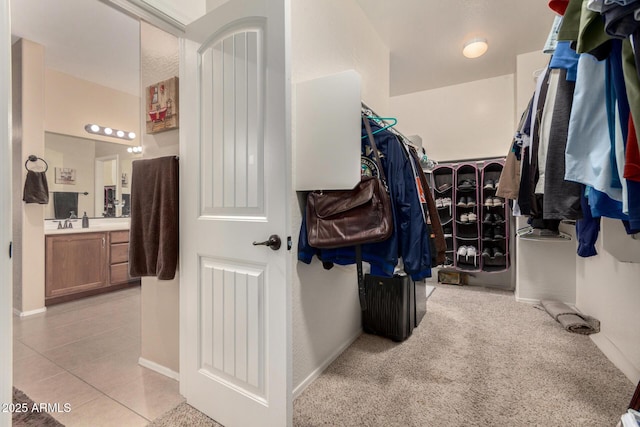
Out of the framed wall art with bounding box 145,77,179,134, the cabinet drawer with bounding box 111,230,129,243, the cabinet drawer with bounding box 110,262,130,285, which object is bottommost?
the cabinet drawer with bounding box 110,262,130,285

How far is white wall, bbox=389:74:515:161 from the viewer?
3.84 m

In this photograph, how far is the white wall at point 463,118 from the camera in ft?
12.6

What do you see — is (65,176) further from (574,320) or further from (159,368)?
(574,320)

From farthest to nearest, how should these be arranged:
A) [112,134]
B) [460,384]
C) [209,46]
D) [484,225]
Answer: [112,134] → [484,225] → [460,384] → [209,46]

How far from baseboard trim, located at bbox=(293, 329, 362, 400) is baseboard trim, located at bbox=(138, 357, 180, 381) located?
798 millimetres

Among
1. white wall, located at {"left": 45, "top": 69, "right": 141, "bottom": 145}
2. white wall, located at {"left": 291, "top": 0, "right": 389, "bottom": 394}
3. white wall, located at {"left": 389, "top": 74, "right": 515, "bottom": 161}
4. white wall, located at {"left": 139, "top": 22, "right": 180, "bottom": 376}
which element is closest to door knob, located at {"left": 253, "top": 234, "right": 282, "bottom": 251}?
white wall, located at {"left": 291, "top": 0, "right": 389, "bottom": 394}

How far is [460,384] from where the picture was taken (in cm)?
174

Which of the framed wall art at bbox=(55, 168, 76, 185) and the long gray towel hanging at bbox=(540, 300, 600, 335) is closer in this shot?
the long gray towel hanging at bbox=(540, 300, 600, 335)

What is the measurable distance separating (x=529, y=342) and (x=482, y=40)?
294 centimetres

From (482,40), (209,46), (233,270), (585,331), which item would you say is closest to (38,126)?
(209,46)

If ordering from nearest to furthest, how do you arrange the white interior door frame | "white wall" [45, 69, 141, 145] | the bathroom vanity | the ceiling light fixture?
the white interior door frame
the ceiling light fixture
the bathroom vanity
"white wall" [45, 69, 141, 145]

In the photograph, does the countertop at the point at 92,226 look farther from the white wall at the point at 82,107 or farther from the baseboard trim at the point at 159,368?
the baseboard trim at the point at 159,368

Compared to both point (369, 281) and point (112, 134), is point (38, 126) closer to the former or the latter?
point (112, 134)

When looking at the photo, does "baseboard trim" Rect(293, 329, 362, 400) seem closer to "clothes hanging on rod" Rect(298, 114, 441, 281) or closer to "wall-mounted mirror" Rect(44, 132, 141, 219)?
"clothes hanging on rod" Rect(298, 114, 441, 281)
